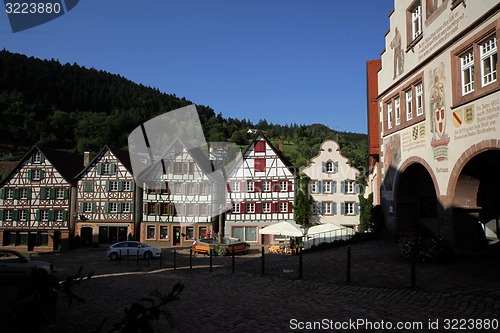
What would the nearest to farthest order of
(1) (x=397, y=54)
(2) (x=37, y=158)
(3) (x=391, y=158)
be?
(1) (x=397, y=54) < (3) (x=391, y=158) < (2) (x=37, y=158)

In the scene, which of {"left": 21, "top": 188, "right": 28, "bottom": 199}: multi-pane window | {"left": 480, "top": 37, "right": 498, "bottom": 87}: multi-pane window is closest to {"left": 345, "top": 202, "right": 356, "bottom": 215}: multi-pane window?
{"left": 480, "top": 37, "right": 498, "bottom": 87}: multi-pane window

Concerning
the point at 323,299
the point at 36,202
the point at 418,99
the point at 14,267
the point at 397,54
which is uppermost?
the point at 397,54

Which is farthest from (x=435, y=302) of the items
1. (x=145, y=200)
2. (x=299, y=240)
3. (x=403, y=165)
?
(x=145, y=200)

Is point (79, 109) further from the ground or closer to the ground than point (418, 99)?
further from the ground

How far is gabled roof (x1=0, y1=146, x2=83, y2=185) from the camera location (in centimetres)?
3881

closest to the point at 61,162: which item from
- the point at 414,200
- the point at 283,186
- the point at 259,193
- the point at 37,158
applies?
the point at 37,158

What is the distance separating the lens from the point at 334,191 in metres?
35.2

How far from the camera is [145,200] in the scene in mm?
38125

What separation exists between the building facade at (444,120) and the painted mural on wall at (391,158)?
5 cm

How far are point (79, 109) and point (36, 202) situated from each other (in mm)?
83455

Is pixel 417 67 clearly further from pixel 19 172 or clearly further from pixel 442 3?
pixel 19 172

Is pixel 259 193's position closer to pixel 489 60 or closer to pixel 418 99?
pixel 418 99

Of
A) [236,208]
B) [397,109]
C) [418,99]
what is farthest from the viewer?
[236,208]

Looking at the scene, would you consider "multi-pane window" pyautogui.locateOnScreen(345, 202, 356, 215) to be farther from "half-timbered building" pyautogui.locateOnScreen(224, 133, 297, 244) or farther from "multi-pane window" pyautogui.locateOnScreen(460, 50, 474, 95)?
"multi-pane window" pyautogui.locateOnScreen(460, 50, 474, 95)
